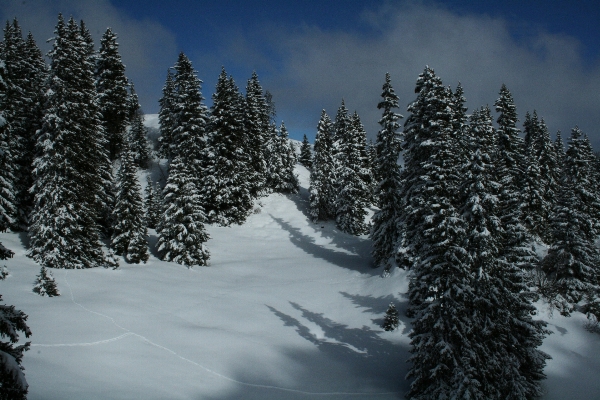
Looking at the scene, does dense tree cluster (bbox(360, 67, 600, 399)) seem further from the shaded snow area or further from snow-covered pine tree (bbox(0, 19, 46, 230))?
snow-covered pine tree (bbox(0, 19, 46, 230))

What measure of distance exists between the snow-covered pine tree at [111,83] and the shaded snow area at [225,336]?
69.3 ft

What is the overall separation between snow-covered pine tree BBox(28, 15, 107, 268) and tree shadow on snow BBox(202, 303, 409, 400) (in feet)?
47.3

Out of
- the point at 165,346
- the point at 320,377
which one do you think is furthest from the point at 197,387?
the point at 320,377

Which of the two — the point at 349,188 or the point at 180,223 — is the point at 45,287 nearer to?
the point at 180,223

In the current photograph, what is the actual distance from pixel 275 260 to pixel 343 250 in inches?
344

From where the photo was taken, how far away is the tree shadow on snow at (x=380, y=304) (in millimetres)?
22344

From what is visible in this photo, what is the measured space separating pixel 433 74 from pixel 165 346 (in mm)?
20446

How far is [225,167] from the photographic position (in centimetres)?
4228

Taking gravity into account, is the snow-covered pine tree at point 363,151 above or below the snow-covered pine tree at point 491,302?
above

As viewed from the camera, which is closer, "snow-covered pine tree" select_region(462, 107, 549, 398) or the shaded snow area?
the shaded snow area

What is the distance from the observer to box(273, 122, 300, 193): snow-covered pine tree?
5359 cm

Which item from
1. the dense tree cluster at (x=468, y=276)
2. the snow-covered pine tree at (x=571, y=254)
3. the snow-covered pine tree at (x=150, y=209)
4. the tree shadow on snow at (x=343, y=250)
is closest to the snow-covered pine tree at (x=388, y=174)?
the tree shadow on snow at (x=343, y=250)

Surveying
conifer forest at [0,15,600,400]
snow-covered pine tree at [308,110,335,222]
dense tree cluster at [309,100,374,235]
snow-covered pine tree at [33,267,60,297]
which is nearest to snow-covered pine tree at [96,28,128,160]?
conifer forest at [0,15,600,400]

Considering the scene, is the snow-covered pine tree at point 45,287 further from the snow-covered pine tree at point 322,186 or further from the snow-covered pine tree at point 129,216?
the snow-covered pine tree at point 322,186
